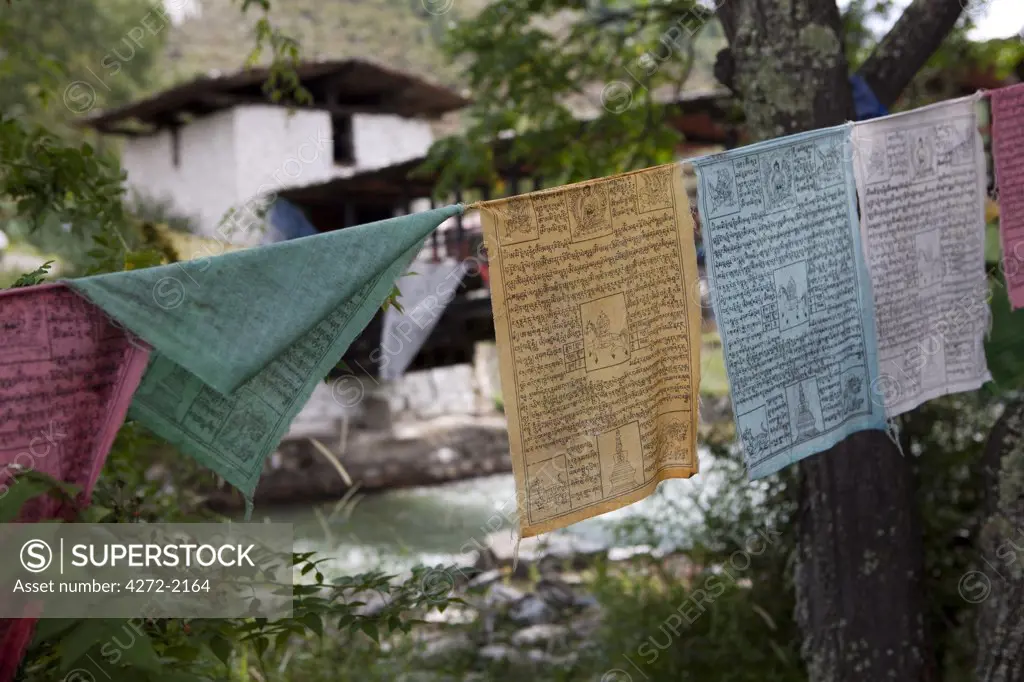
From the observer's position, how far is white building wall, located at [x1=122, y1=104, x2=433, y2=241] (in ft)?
43.1

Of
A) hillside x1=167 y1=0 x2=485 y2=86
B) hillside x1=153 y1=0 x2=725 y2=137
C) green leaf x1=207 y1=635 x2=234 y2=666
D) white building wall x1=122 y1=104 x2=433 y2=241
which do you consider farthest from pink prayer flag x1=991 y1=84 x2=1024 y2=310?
hillside x1=167 y1=0 x2=485 y2=86

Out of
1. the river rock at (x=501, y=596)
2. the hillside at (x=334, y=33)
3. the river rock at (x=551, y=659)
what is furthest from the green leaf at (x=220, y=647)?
the hillside at (x=334, y=33)

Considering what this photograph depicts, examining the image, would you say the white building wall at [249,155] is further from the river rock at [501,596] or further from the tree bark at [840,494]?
the tree bark at [840,494]

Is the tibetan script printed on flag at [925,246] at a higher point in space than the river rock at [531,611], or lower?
higher

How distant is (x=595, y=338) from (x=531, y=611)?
12.0 feet

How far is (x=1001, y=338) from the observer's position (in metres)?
2.81

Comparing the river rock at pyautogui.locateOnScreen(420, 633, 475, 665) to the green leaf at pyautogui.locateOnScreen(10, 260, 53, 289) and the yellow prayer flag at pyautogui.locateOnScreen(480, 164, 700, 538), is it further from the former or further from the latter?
the green leaf at pyautogui.locateOnScreen(10, 260, 53, 289)

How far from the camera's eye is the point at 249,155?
13.2 m

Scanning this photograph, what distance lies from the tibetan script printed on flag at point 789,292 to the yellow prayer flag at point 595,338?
11 centimetres

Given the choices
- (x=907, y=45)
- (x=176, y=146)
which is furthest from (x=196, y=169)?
(x=907, y=45)

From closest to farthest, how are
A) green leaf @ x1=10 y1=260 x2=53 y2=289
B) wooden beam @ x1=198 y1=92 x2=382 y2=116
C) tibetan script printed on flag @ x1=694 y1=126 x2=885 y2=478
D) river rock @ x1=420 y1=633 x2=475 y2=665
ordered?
green leaf @ x1=10 y1=260 x2=53 y2=289
tibetan script printed on flag @ x1=694 y1=126 x2=885 y2=478
river rock @ x1=420 y1=633 x2=475 y2=665
wooden beam @ x1=198 y1=92 x2=382 y2=116

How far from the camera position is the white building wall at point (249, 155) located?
13141 millimetres

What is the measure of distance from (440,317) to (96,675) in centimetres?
904

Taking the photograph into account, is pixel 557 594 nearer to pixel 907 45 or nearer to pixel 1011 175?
pixel 907 45
